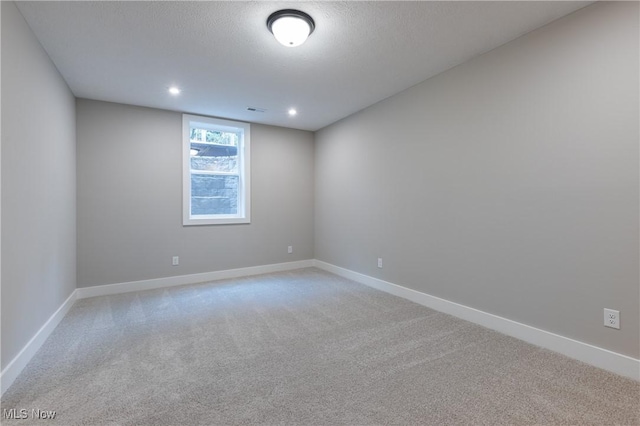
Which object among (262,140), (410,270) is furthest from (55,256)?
(410,270)

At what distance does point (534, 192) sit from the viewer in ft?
7.87

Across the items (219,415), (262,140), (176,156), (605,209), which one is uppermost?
(262,140)

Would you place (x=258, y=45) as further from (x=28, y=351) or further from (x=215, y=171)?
(x=28, y=351)

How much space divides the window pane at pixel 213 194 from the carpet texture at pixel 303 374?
1.83 metres

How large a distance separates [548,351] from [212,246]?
4.12m

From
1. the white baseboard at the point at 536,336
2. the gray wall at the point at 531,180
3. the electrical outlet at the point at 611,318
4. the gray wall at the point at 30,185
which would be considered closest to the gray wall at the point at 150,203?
the gray wall at the point at 30,185

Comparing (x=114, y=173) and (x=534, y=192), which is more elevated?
(x=114, y=173)

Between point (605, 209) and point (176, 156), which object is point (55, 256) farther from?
point (605, 209)

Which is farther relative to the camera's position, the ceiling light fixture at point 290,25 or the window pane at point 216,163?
the window pane at point 216,163

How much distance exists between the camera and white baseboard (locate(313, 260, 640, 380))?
197cm

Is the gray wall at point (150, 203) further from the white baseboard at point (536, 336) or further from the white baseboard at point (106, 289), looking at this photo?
the white baseboard at point (536, 336)

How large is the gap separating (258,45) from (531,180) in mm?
2517

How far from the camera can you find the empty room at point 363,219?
183 centimetres

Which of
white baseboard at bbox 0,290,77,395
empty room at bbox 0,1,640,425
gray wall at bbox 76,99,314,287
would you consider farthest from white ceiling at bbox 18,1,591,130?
white baseboard at bbox 0,290,77,395
